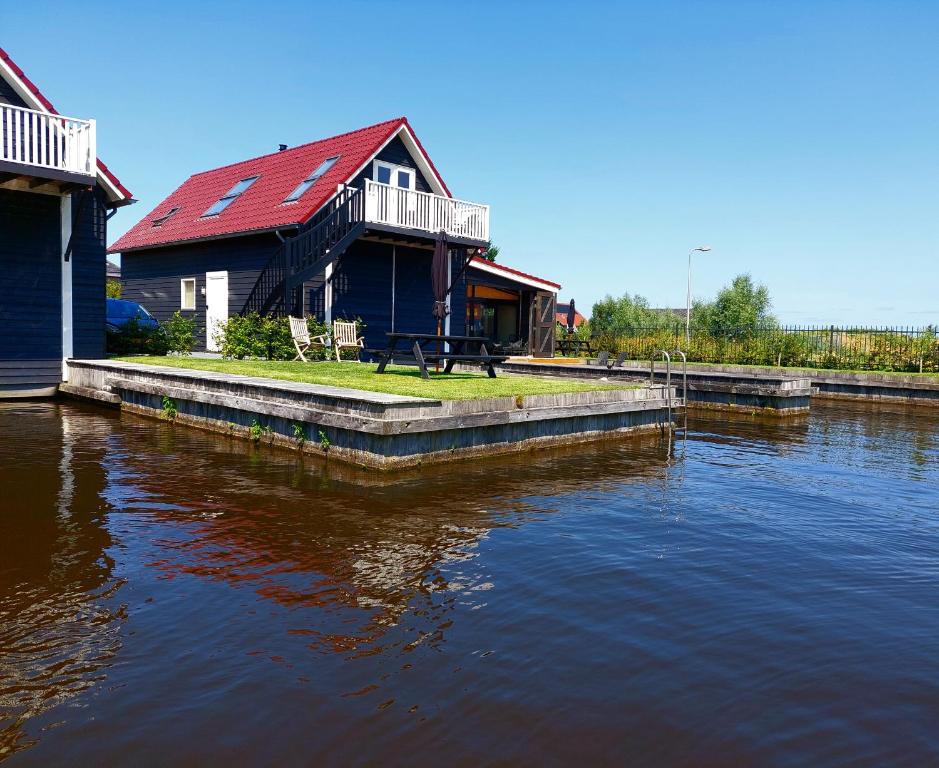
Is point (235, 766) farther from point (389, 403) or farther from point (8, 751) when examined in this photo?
point (389, 403)

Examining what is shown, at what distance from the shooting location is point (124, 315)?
19.5m

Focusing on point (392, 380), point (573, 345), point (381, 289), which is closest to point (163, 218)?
point (381, 289)

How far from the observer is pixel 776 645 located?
4.33 metres

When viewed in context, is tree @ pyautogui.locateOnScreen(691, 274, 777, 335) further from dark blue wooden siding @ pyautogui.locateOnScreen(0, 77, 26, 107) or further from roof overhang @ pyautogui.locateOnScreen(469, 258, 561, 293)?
dark blue wooden siding @ pyautogui.locateOnScreen(0, 77, 26, 107)

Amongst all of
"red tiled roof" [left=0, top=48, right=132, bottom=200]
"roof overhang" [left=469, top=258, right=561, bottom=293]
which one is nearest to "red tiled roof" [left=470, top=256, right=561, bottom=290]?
"roof overhang" [left=469, top=258, right=561, bottom=293]

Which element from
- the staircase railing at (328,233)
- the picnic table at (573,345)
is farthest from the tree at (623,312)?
the staircase railing at (328,233)

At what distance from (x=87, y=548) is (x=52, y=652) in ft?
6.03

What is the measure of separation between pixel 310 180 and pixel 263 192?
7.24ft

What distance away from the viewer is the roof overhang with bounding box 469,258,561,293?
2620 cm

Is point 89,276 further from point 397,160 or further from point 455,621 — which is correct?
point 455,621

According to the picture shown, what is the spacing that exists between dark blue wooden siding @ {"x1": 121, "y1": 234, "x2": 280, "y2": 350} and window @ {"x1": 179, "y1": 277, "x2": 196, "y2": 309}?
14 centimetres

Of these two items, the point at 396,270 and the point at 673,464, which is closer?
the point at 673,464

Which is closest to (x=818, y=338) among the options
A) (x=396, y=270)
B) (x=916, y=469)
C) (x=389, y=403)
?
(x=396, y=270)

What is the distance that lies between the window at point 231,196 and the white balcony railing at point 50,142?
28.8 feet
